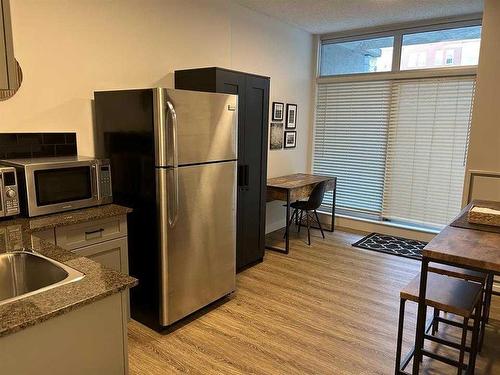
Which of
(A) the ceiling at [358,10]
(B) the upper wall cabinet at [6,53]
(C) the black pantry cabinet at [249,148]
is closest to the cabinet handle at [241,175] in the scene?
(C) the black pantry cabinet at [249,148]

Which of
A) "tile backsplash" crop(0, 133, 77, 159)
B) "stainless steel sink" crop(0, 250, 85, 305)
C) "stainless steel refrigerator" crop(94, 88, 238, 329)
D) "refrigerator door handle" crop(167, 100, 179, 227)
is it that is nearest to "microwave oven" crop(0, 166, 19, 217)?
"tile backsplash" crop(0, 133, 77, 159)

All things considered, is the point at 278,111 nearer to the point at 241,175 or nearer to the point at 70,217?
the point at 241,175

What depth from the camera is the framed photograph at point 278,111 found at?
4.88 metres

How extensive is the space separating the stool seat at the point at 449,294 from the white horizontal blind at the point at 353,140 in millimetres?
3082

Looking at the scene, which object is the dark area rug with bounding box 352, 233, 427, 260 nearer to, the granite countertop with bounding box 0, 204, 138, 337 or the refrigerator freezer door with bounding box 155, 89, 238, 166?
the refrigerator freezer door with bounding box 155, 89, 238, 166

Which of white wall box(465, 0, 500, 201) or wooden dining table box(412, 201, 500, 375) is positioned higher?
white wall box(465, 0, 500, 201)

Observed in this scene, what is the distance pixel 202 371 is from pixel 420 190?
12.3 ft

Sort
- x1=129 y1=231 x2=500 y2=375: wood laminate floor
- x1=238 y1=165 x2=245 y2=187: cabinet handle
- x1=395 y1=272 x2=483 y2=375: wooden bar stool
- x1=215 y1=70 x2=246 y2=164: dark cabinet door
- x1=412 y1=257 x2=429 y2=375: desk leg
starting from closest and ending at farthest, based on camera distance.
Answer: x1=412 y1=257 x2=429 y2=375: desk leg, x1=395 y1=272 x2=483 y2=375: wooden bar stool, x1=129 y1=231 x2=500 y2=375: wood laminate floor, x1=215 y1=70 x2=246 y2=164: dark cabinet door, x1=238 y1=165 x2=245 y2=187: cabinet handle

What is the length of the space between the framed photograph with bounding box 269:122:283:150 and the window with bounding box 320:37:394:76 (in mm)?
1271

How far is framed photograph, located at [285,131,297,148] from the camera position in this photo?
5.21 metres

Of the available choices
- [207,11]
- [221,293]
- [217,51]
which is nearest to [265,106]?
[217,51]

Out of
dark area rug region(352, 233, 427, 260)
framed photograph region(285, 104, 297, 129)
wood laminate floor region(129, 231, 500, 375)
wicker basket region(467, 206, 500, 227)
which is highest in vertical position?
framed photograph region(285, 104, 297, 129)

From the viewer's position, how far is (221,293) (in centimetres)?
308

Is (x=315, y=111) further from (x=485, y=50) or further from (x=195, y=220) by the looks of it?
(x=195, y=220)
